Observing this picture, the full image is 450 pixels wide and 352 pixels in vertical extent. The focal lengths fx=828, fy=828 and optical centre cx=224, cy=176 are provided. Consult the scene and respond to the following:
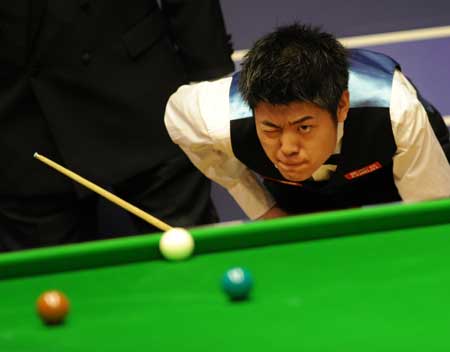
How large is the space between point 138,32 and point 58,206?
709 millimetres

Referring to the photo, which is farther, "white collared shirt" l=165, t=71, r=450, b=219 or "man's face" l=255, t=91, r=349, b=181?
"white collared shirt" l=165, t=71, r=450, b=219

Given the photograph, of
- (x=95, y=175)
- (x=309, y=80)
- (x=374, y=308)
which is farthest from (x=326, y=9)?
(x=374, y=308)

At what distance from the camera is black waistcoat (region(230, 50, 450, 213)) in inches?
86.8

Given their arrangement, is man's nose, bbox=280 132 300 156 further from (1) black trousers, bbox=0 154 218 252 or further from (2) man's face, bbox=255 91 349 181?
(1) black trousers, bbox=0 154 218 252

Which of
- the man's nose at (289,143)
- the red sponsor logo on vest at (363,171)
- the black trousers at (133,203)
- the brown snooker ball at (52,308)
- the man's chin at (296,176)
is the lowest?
the black trousers at (133,203)

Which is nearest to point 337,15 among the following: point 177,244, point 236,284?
point 177,244

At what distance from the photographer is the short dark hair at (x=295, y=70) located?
80.3 inches

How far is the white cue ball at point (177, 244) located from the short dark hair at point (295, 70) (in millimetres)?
517

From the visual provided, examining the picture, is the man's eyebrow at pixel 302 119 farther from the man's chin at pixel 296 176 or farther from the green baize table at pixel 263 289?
the green baize table at pixel 263 289

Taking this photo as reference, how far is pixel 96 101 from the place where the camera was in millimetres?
2807

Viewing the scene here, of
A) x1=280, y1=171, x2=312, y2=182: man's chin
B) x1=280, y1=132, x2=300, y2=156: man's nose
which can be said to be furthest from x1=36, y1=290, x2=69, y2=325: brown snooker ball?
x1=280, y1=171, x2=312, y2=182: man's chin

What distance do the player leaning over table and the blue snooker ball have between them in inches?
23.5

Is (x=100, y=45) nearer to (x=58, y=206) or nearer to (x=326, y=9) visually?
(x=58, y=206)

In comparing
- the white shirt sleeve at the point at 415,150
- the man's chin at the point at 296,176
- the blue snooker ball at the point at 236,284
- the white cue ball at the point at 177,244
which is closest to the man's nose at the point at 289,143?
the man's chin at the point at 296,176
